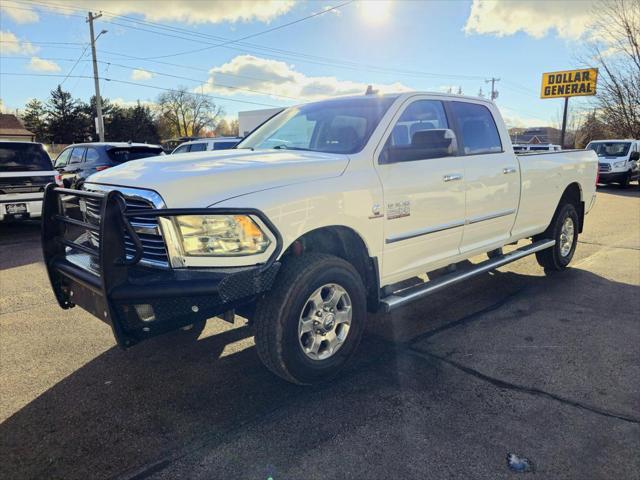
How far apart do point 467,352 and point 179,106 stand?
290 feet

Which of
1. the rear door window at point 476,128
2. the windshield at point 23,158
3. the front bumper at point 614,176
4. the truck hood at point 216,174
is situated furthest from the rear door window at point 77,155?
the front bumper at point 614,176

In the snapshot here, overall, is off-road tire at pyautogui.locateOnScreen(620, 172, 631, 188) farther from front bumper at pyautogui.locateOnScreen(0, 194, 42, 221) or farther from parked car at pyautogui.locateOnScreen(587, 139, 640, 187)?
front bumper at pyautogui.locateOnScreen(0, 194, 42, 221)

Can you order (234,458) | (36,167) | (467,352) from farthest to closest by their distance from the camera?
1. (36,167)
2. (467,352)
3. (234,458)

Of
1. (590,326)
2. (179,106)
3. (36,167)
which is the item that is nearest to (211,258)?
(590,326)

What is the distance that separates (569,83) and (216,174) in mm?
39451

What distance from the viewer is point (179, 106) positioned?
84625 mm

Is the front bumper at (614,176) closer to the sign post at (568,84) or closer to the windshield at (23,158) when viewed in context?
the sign post at (568,84)

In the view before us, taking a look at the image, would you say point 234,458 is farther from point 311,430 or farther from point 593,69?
point 593,69

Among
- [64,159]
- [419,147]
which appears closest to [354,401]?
[419,147]

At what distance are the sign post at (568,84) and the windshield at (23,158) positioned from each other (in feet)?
111

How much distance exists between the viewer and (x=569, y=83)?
35.5 metres

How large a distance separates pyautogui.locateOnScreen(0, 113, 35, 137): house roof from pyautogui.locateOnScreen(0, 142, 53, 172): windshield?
5570cm

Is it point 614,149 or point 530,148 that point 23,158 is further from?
point 614,149

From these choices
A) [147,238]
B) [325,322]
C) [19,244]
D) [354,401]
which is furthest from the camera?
[19,244]
